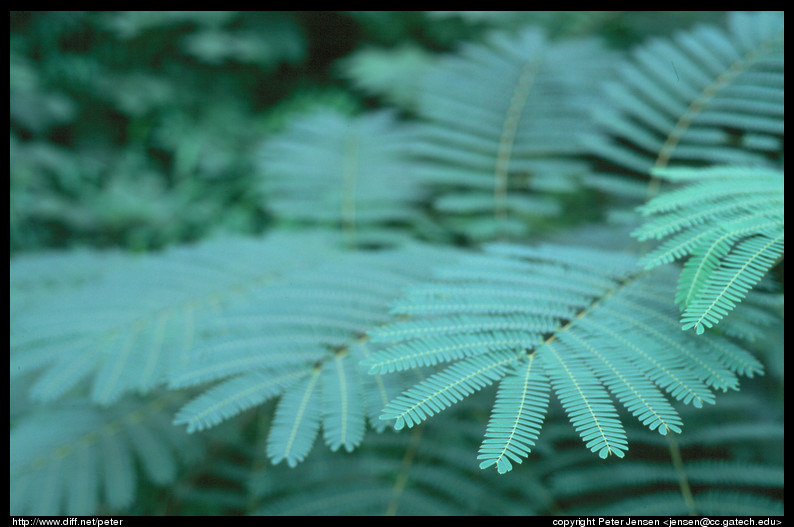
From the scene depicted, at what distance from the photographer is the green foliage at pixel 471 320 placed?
94 centimetres

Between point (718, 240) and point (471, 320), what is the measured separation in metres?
0.46

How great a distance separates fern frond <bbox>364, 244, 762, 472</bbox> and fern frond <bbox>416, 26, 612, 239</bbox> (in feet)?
2.52

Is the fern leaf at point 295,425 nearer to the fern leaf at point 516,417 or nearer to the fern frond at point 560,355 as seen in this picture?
the fern frond at point 560,355

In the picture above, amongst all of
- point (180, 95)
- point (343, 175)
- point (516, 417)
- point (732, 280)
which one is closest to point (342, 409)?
point (516, 417)

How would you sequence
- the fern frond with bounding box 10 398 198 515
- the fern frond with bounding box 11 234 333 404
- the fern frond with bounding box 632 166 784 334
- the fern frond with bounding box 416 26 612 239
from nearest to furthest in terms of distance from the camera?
1. the fern frond with bounding box 632 166 784 334
2. the fern frond with bounding box 11 234 333 404
3. the fern frond with bounding box 10 398 198 515
4. the fern frond with bounding box 416 26 612 239

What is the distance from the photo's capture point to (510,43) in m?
2.02

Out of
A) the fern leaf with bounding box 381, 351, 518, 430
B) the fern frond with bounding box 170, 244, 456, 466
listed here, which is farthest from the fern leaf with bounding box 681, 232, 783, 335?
the fern frond with bounding box 170, 244, 456, 466

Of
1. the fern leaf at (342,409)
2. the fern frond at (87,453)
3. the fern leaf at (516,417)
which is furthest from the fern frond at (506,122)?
the fern frond at (87,453)

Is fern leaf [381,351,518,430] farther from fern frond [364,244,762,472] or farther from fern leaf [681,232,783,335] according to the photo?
fern leaf [681,232,783,335]

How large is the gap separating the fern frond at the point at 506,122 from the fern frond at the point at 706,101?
15 cm

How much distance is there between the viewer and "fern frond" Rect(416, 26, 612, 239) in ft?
6.22
